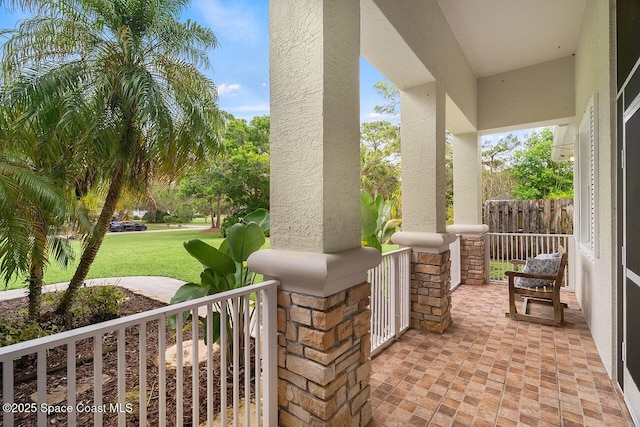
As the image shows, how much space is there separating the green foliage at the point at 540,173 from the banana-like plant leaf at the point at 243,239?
18.8 m

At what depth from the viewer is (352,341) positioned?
1.95m

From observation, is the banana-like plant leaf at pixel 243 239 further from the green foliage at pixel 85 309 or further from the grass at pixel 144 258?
the grass at pixel 144 258

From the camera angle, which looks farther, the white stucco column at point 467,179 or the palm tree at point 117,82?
the white stucco column at point 467,179

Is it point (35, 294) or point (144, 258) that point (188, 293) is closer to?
point (35, 294)

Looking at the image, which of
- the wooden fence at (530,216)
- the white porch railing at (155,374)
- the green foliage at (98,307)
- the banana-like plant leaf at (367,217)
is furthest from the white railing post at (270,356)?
the wooden fence at (530,216)

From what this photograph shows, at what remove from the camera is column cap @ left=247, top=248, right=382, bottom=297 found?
5.39 ft

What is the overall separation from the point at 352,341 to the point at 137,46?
6621 mm

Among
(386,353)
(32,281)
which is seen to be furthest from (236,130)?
(386,353)

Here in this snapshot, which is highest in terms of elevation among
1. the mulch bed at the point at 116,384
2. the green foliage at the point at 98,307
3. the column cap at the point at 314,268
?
the column cap at the point at 314,268

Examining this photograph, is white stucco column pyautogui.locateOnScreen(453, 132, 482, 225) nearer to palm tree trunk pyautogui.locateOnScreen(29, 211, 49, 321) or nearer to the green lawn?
the green lawn

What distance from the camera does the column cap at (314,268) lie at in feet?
5.39

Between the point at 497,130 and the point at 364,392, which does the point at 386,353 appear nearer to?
the point at 364,392

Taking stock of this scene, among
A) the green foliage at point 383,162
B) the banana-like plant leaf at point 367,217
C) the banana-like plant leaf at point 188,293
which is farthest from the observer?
the green foliage at point 383,162

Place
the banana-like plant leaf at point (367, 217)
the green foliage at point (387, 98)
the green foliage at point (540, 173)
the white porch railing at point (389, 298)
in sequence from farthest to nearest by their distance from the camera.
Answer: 1. the green foliage at point (540, 173)
2. the green foliage at point (387, 98)
3. the banana-like plant leaf at point (367, 217)
4. the white porch railing at point (389, 298)
